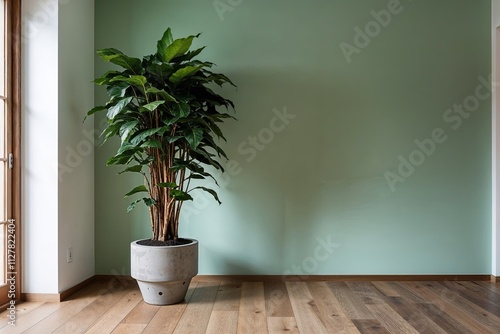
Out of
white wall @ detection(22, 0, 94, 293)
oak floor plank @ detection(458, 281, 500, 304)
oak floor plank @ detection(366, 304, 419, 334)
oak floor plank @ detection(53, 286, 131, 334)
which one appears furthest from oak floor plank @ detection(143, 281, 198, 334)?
oak floor plank @ detection(458, 281, 500, 304)

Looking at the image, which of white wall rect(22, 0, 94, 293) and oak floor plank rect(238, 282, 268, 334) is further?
white wall rect(22, 0, 94, 293)

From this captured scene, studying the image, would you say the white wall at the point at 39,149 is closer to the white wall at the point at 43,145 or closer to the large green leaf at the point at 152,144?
the white wall at the point at 43,145

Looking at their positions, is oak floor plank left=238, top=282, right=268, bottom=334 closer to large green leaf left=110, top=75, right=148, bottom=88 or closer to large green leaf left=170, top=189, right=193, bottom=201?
large green leaf left=170, top=189, right=193, bottom=201

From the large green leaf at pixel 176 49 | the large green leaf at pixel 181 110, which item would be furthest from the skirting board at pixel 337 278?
the large green leaf at pixel 176 49

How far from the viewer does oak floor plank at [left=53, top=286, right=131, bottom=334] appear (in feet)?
6.98

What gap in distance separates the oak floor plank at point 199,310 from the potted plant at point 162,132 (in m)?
0.13

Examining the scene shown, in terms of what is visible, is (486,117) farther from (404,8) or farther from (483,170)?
(404,8)

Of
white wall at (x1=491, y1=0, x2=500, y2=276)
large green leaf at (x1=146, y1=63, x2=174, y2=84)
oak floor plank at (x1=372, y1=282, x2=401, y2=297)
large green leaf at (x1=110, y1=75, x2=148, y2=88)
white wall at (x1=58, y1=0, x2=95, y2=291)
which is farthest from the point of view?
white wall at (x1=491, y1=0, x2=500, y2=276)

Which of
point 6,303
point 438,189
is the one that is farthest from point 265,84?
point 6,303

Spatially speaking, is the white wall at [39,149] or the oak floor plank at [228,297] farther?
the white wall at [39,149]

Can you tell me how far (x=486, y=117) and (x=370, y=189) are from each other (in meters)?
1.03

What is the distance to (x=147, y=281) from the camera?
2.48 meters

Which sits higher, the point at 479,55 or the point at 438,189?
the point at 479,55

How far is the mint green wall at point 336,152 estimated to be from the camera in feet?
10.2
